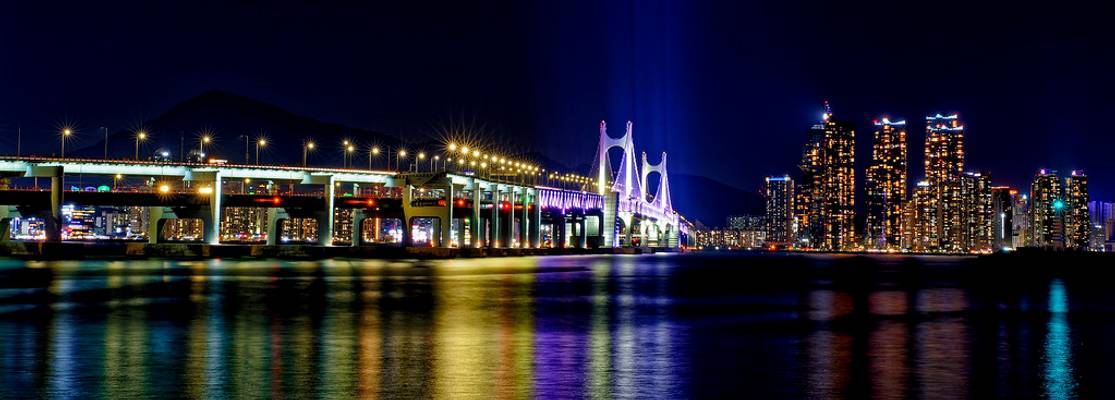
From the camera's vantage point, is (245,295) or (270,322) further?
(245,295)

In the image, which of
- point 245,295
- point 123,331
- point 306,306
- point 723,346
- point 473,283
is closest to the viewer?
point 723,346

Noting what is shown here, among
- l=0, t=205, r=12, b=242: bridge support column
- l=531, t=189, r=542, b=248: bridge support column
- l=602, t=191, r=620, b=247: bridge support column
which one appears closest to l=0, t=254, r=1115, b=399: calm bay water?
l=0, t=205, r=12, b=242: bridge support column

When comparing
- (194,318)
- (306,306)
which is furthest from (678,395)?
(306,306)

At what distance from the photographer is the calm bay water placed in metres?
16.7

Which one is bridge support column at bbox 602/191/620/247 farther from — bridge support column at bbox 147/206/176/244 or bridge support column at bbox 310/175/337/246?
bridge support column at bbox 147/206/176/244

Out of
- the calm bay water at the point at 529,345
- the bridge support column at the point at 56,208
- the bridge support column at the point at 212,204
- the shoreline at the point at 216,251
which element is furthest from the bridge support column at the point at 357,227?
the calm bay water at the point at 529,345

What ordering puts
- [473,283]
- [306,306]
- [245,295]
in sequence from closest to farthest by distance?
[306,306]
[245,295]
[473,283]

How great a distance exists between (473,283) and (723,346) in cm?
3194

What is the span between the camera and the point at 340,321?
1166 inches

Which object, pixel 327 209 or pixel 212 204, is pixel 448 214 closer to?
pixel 327 209

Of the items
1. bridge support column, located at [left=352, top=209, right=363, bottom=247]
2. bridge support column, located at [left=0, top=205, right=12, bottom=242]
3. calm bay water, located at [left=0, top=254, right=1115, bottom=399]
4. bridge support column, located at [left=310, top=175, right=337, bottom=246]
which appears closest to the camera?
calm bay water, located at [left=0, top=254, right=1115, bottom=399]

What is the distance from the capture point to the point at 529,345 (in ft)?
77.0

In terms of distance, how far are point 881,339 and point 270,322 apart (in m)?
15.1

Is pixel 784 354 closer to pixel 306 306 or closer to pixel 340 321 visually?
pixel 340 321
